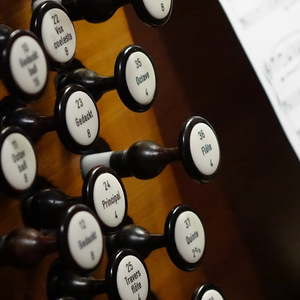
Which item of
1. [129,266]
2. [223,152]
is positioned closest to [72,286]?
[129,266]

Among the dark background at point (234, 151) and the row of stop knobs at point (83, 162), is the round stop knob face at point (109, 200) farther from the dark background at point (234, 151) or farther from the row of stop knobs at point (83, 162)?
the dark background at point (234, 151)

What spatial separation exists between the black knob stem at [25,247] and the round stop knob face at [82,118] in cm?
12

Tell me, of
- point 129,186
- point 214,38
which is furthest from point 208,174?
point 214,38

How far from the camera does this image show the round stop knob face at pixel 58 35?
0.79 metres

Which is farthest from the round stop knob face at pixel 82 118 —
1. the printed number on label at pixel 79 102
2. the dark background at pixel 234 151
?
the dark background at pixel 234 151

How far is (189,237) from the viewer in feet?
2.91

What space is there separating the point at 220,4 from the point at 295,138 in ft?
0.84

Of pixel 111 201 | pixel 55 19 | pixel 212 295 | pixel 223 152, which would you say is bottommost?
pixel 212 295

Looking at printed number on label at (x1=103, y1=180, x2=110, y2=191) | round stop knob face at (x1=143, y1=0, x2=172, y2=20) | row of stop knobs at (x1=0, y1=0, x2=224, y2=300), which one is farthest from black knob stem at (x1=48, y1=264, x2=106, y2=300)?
round stop knob face at (x1=143, y1=0, x2=172, y2=20)

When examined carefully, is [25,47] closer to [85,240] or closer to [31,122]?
[31,122]

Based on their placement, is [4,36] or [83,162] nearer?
[4,36]

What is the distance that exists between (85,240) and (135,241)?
0.60 ft

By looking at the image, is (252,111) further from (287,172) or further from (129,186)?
(129,186)

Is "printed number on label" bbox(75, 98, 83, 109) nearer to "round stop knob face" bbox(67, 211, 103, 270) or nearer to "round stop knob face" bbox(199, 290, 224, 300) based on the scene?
"round stop knob face" bbox(67, 211, 103, 270)
